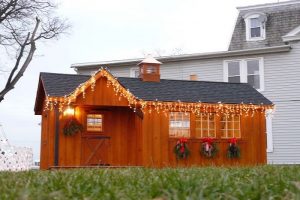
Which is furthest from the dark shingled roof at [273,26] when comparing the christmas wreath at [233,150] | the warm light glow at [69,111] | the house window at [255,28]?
the warm light glow at [69,111]

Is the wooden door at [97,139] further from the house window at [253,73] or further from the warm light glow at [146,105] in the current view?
the house window at [253,73]

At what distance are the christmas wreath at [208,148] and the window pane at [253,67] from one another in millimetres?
8885

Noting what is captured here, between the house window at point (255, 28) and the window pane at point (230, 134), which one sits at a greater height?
the house window at point (255, 28)

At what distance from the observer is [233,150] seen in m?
17.4

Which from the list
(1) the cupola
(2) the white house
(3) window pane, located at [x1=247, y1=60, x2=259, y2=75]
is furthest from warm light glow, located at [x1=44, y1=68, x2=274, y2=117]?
(3) window pane, located at [x1=247, y1=60, x2=259, y2=75]

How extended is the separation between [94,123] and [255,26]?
1313cm

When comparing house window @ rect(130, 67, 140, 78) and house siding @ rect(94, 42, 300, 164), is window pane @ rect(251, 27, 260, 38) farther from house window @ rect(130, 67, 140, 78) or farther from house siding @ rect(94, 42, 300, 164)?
house window @ rect(130, 67, 140, 78)

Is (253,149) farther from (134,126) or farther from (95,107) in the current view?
(95,107)

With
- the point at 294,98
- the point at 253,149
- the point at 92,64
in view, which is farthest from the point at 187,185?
the point at 92,64

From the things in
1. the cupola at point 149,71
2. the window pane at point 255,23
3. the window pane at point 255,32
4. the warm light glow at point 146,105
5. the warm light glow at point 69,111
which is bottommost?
the warm light glow at point 69,111

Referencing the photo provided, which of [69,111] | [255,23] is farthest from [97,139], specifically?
[255,23]

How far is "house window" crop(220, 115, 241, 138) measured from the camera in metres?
17.8

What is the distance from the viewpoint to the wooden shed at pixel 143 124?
16.2 m

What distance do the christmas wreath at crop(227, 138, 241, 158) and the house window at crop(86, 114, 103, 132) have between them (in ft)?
15.1
